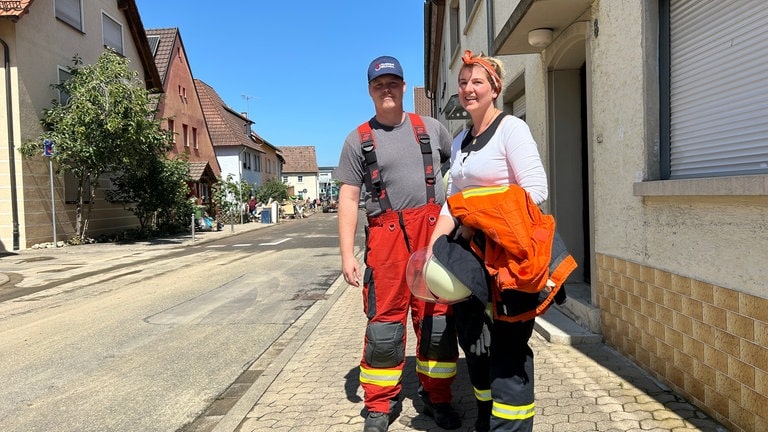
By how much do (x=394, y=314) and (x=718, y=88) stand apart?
2281 millimetres

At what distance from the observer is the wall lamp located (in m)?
5.34

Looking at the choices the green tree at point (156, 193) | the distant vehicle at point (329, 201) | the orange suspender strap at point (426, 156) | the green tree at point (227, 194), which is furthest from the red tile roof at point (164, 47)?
the orange suspender strap at point (426, 156)

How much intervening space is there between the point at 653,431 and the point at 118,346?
4770mm

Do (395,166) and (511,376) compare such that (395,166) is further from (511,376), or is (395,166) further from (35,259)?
(35,259)

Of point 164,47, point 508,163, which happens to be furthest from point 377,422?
point 164,47

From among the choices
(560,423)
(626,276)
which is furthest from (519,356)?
(626,276)

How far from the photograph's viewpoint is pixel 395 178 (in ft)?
9.75

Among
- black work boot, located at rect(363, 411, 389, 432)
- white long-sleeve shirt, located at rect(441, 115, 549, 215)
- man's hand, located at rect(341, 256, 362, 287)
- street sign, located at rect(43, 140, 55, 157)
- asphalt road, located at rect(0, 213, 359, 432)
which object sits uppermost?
street sign, located at rect(43, 140, 55, 157)

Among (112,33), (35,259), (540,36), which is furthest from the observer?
(112,33)

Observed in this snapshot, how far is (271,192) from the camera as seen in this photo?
43.2m

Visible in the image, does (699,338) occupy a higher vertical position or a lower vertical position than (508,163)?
lower

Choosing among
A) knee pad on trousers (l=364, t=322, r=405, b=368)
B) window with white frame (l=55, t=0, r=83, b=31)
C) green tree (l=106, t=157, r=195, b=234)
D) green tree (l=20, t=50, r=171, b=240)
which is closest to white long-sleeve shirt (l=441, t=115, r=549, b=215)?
knee pad on trousers (l=364, t=322, r=405, b=368)

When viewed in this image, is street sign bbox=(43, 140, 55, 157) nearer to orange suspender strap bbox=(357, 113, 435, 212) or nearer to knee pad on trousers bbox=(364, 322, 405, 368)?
orange suspender strap bbox=(357, 113, 435, 212)

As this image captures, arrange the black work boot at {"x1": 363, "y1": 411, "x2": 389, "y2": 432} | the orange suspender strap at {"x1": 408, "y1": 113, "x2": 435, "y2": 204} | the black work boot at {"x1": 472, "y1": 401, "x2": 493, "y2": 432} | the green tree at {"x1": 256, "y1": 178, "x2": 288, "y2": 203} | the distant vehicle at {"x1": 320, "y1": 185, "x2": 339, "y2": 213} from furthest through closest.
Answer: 1. the distant vehicle at {"x1": 320, "y1": 185, "x2": 339, "y2": 213}
2. the green tree at {"x1": 256, "y1": 178, "x2": 288, "y2": 203}
3. the orange suspender strap at {"x1": 408, "y1": 113, "x2": 435, "y2": 204}
4. the black work boot at {"x1": 363, "y1": 411, "x2": 389, "y2": 432}
5. the black work boot at {"x1": 472, "y1": 401, "x2": 493, "y2": 432}
